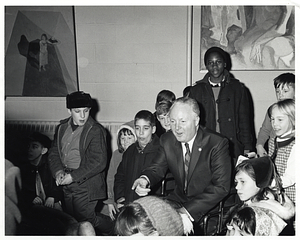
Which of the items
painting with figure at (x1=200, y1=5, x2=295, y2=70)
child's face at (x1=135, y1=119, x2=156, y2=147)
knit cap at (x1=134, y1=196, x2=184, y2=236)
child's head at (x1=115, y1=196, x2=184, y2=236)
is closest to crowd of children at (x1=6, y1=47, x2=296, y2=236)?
child's face at (x1=135, y1=119, x2=156, y2=147)

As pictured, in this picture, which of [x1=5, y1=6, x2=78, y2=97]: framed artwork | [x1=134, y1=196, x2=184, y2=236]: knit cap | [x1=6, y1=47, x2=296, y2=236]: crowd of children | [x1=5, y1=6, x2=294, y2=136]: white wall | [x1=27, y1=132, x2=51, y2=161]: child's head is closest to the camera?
[x1=134, y1=196, x2=184, y2=236]: knit cap

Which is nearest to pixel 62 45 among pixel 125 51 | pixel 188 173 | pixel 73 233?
pixel 125 51

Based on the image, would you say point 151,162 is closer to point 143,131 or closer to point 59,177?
point 143,131

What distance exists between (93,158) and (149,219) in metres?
1.44

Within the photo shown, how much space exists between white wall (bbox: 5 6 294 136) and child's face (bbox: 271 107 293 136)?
2237 mm

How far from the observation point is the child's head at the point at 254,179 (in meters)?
2.30

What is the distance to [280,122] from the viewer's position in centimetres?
248

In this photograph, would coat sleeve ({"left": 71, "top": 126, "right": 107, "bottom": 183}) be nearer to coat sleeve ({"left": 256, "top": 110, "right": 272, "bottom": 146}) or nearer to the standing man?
the standing man

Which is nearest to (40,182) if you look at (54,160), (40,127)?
(54,160)

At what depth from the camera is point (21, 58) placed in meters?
4.56

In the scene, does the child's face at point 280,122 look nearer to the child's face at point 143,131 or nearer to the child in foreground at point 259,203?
the child in foreground at point 259,203

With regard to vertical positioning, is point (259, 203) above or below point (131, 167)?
below

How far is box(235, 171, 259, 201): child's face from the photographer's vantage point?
2.30 metres
